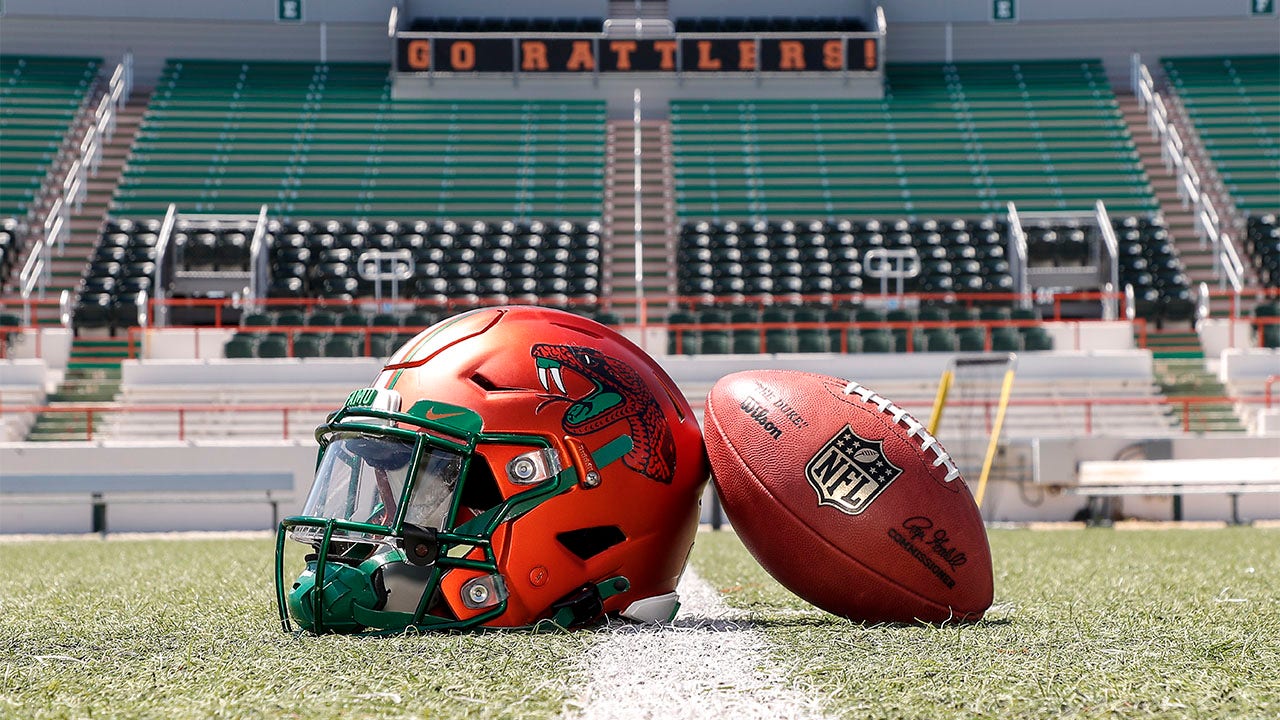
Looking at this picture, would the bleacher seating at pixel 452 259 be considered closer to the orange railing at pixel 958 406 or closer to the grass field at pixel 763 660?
the orange railing at pixel 958 406

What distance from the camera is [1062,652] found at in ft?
9.57

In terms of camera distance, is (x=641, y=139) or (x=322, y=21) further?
(x=322, y=21)

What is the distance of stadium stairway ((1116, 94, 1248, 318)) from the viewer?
20281mm

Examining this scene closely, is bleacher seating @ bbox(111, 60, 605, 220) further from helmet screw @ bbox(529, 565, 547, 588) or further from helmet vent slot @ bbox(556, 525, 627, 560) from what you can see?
helmet screw @ bbox(529, 565, 547, 588)

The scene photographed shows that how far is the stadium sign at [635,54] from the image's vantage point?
24.8m

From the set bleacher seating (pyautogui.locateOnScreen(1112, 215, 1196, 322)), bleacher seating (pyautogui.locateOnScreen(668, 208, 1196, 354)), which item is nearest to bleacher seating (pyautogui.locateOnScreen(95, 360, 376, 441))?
bleacher seating (pyautogui.locateOnScreen(668, 208, 1196, 354))

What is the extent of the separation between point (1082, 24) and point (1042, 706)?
27038 mm

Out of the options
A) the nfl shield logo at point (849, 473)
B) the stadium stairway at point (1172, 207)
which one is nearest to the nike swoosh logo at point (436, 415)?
the nfl shield logo at point (849, 473)

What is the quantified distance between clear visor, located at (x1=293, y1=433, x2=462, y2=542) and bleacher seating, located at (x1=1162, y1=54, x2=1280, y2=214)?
21405 mm

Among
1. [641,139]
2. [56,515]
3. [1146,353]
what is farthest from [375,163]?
[1146,353]

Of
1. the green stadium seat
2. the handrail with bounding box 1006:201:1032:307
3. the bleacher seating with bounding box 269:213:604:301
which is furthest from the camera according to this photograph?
the handrail with bounding box 1006:201:1032:307

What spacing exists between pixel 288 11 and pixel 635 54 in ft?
23.9

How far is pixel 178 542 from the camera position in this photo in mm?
10273

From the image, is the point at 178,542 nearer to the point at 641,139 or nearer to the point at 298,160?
the point at 298,160
